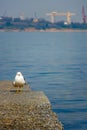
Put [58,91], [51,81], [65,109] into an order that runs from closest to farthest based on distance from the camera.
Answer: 1. [65,109]
2. [58,91]
3. [51,81]

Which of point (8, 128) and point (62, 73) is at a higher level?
point (8, 128)

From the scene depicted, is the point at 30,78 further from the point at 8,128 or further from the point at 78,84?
the point at 8,128

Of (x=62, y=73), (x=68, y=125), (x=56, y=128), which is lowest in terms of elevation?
(x=62, y=73)

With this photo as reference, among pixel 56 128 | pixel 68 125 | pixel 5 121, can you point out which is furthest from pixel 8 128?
pixel 68 125

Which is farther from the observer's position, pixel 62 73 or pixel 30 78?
pixel 62 73

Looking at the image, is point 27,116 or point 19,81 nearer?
point 27,116

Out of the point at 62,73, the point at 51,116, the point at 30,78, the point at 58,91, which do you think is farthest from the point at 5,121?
the point at 62,73

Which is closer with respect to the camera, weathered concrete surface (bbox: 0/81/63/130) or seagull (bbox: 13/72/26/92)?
weathered concrete surface (bbox: 0/81/63/130)

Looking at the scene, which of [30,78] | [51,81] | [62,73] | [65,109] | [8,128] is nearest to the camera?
[8,128]

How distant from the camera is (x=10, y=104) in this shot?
12.8 meters

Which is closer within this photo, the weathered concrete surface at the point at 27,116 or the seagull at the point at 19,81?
the weathered concrete surface at the point at 27,116

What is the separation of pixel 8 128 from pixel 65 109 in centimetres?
898

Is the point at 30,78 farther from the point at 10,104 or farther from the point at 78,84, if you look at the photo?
the point at 10,104

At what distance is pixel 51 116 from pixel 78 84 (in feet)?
59.0
